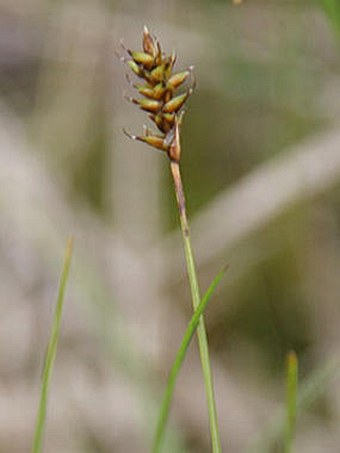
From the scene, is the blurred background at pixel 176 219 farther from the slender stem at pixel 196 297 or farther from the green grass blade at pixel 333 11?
the slender stem at pixel 196 297

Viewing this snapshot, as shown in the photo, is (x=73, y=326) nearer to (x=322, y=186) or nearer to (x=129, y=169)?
(x=129, y=169)

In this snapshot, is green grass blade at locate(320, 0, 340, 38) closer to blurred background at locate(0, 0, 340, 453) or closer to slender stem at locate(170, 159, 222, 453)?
slender stem at locate(170, 159, 222, 453)

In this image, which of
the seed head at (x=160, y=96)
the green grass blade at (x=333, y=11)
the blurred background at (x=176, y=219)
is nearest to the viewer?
the seed head at (x=160, y=96)

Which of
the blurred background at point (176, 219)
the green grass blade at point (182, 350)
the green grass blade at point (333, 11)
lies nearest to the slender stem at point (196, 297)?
the green grass blade at point (182, 350)

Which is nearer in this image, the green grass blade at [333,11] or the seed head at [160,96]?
the seed head at [160,96]

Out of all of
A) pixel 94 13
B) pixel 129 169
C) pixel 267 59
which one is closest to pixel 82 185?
pixel 129 169

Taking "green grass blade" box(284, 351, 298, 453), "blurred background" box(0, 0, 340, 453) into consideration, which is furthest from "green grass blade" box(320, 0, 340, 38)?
"blurred background" box(0, 0, 340, 453)
